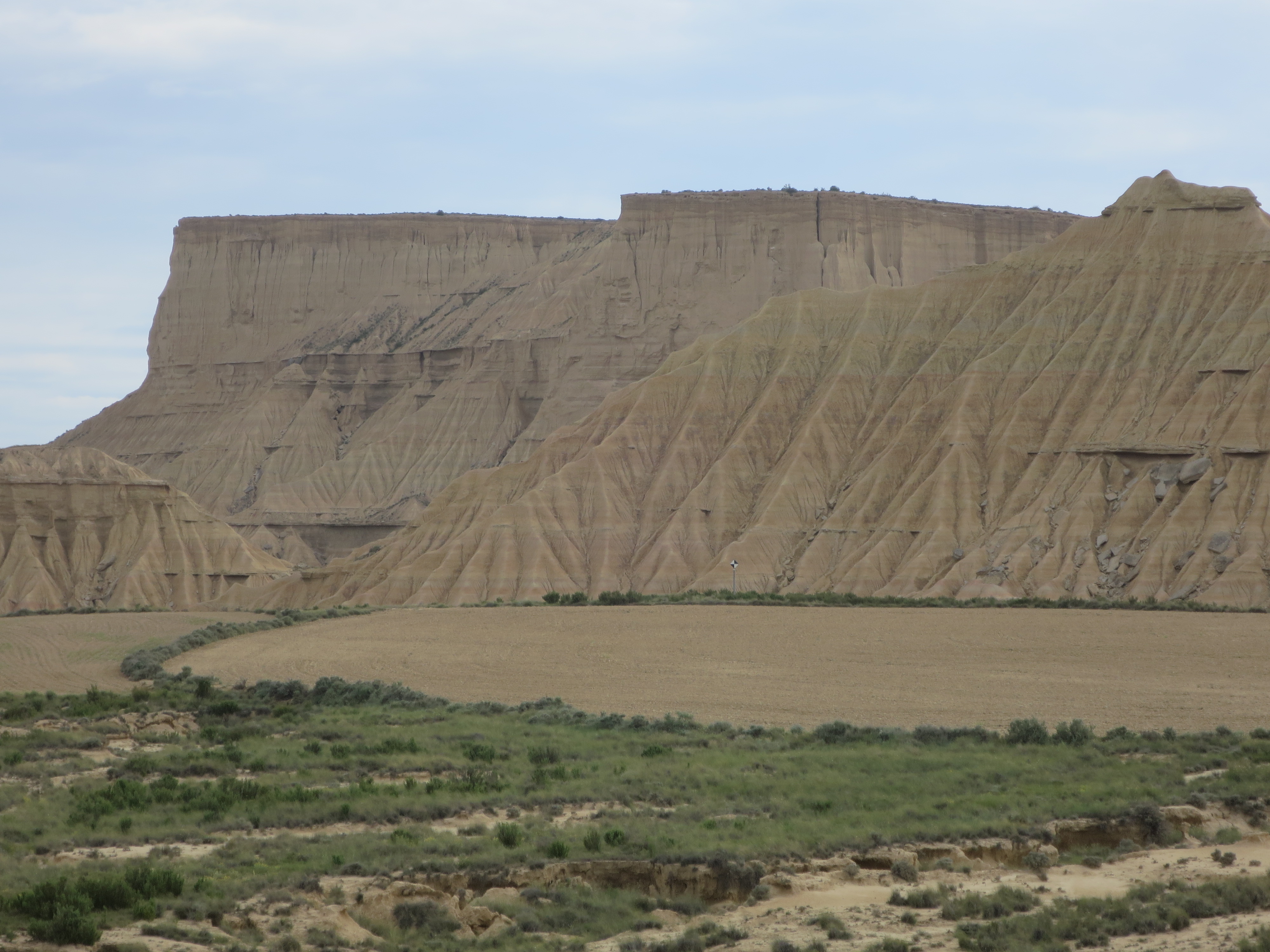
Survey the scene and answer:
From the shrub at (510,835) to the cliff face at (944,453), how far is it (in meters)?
45.3

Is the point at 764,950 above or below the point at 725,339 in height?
below

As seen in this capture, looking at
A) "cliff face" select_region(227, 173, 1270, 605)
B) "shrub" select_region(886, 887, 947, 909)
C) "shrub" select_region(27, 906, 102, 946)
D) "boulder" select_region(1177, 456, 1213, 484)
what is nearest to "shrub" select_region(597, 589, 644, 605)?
"cliff face" select_region(227, 173, 1270, 605)

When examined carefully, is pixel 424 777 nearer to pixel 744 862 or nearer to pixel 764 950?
pixel 744 862

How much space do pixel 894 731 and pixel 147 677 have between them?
2533 centimetres

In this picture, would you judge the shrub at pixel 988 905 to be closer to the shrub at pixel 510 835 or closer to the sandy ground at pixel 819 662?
the shrub at pixel 510 835

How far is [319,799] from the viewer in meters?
26.2

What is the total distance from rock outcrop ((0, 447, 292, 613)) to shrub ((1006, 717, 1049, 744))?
78.4 m

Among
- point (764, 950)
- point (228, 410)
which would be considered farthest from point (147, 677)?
point (228, 410)

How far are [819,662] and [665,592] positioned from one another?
34.1 metres

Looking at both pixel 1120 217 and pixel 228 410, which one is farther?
pixel 228 410

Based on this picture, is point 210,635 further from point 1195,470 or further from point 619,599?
point 1195,470

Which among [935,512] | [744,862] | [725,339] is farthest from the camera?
[725,339]

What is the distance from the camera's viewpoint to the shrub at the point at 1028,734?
3189 centimetres

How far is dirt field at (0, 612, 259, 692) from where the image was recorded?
159 feet
